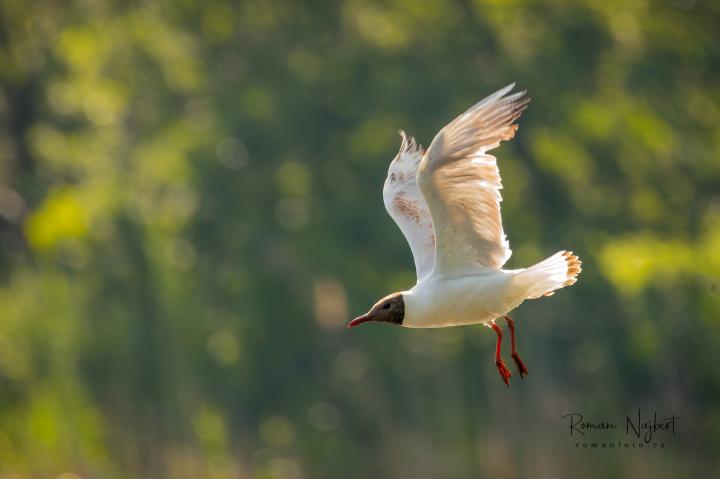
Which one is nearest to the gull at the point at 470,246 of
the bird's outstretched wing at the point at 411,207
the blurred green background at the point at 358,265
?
the bird's outstretched wing at the point at 411,207

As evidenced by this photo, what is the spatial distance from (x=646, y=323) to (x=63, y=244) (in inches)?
488

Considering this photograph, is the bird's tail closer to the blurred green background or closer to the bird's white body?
the bird's white body

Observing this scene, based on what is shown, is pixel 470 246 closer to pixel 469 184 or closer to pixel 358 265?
pixel 469 184

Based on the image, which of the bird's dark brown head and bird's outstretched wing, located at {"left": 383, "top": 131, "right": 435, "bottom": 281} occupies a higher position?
bird's outstretched wing, located at {"left": 383, "top": 131, "right": 435, "bottom": 281}

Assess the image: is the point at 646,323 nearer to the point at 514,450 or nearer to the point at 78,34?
the point at 514,450

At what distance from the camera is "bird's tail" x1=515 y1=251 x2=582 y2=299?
989 centimetres

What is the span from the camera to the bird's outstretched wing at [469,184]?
9297 mm

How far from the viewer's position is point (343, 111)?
108 feet

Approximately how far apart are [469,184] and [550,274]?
34.8 inches

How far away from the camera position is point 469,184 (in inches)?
379

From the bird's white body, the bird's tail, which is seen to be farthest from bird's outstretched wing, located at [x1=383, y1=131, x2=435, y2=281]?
the bird's tail

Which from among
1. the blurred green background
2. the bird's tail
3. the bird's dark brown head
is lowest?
the bird's dark brown head

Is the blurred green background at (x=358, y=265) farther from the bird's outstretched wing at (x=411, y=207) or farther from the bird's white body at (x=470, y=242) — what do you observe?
the bird's white body at (x=470, y=242)

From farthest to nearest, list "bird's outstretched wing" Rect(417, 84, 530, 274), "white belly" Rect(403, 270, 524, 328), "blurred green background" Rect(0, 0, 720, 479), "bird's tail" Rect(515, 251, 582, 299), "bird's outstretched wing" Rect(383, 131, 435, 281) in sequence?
1. "blurred green background" Rect(0, 0, 720, 479)
2. "bird's outstretched wing" Rect(383, 131, 435, 281)
3. "white belly" Rect(403, 270, 524, 328)
4. "bird's tail" Rect(515, 251, 582, 299)
5. "bird's outstretched wing" Rect(417, 84, 530, 274)
